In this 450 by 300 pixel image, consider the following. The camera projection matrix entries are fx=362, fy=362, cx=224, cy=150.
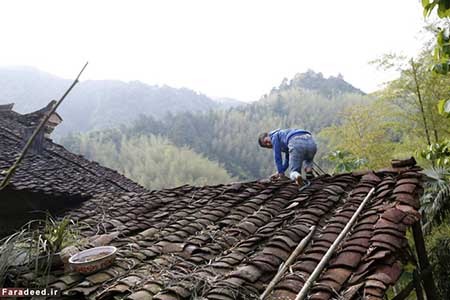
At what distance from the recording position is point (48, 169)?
8.62 meters

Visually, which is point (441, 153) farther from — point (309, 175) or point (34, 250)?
point (34, 250)

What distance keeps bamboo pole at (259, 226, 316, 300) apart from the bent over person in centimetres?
135

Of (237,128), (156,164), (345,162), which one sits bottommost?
(156,164)

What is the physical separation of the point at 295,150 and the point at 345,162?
5229 millimetres

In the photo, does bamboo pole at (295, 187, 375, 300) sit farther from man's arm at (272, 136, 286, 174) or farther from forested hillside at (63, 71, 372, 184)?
forested hillside at (63, 71, 372, 184)

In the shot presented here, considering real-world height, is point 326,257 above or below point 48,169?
above

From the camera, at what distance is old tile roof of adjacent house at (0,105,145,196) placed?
7383mm

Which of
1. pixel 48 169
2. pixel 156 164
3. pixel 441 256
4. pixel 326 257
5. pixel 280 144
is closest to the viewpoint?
pixel 326 257

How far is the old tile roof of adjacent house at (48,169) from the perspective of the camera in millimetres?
7383

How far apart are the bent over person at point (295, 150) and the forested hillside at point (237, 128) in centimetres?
2200

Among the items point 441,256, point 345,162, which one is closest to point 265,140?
point 441,256

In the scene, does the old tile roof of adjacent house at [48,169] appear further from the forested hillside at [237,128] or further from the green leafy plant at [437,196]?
the forested hillside at [237,128]

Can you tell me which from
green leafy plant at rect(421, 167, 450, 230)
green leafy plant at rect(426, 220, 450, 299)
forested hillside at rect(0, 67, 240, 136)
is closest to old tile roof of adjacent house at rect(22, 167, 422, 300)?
green leafy plant at rect(421, 167, 450, 230)

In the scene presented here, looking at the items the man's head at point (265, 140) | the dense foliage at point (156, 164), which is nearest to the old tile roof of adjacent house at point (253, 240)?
the man's head at point (265, 140)
